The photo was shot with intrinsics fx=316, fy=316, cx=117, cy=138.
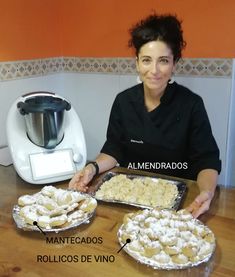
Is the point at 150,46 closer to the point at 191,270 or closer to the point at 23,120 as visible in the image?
the point at 23,120

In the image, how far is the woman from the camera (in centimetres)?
120

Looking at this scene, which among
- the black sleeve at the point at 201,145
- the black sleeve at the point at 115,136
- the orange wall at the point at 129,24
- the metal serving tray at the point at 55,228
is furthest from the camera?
the orange wall at the point at 129,24

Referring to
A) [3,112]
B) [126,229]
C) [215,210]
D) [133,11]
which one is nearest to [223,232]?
[215,210]

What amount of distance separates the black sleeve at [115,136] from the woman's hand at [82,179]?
0.76 feet

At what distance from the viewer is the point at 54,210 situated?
0.83 m

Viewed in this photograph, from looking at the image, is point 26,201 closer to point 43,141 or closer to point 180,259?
point 43,141

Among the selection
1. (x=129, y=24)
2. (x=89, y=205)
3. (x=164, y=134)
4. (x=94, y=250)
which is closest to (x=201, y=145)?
(x=164, y=134)

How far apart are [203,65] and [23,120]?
0.95 metres

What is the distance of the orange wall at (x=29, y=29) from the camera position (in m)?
1.54

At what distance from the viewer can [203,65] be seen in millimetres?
1609

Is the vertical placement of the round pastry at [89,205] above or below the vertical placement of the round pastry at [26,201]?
below

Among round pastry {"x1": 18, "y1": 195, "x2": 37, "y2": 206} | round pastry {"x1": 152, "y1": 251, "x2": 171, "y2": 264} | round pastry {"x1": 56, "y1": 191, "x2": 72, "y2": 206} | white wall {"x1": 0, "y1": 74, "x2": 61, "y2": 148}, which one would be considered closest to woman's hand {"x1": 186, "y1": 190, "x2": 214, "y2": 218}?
round pastry {"x1": 152, "y1": 251, "x2": 171, "y2": 264}

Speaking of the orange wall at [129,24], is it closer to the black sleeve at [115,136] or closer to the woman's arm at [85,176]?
the black sleeve at [115,136]

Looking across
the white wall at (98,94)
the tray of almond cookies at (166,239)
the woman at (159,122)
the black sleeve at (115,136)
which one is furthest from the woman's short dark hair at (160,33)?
the tray of almond cookies at (166,239)
